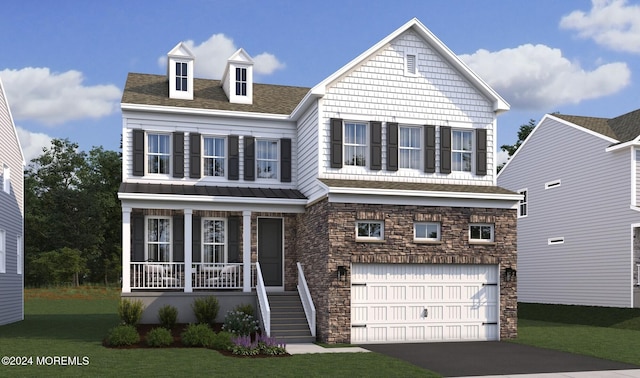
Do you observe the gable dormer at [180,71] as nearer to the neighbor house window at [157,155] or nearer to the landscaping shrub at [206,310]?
the neighbor house window at [157,155]

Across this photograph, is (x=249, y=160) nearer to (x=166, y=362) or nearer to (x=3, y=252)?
(x=166, y=362)

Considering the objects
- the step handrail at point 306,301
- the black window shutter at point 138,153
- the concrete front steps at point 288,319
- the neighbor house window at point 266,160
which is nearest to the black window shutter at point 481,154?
the step handrail at point 306,301

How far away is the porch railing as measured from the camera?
21.0m

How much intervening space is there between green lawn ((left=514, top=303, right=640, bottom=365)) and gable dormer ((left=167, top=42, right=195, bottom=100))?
47.2 ft

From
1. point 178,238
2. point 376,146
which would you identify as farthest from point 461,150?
point 178,238

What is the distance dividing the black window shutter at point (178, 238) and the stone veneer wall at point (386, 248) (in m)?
4.18

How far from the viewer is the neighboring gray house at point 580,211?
85.5 ft

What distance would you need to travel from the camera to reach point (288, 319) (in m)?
20.0

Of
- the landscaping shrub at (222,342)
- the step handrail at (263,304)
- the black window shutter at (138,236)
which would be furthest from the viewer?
the black window shutter at (138,236)

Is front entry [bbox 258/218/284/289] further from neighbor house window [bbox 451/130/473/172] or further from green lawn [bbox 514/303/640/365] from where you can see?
green lawn [bbox 514/303/640/365]

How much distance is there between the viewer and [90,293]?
47875 mm

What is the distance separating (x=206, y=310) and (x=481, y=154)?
→ 10277 millimetres

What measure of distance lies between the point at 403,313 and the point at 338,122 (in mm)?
6245

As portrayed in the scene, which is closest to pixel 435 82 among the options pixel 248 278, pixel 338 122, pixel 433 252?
pixel 338 122
